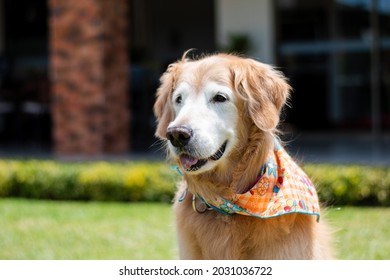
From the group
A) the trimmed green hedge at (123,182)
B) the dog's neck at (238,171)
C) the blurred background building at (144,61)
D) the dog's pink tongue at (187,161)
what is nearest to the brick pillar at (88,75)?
the blurred background building at (144,61)

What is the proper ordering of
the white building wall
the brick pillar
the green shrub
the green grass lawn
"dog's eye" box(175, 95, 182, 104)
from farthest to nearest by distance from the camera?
the white building wall
the brick pillar
the green shrub
the green grass lawn
"dog's eye" box(175, 95, 182, 104)

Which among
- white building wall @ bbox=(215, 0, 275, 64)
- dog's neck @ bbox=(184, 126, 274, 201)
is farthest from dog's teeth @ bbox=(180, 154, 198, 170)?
white building wall @ bbox=(215, 0, 275, 64)

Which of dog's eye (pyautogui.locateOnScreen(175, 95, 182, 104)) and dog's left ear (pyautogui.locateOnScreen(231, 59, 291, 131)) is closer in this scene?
dog's left ear (pyautogui.locateOnScreen(231, 59, 291, 131))

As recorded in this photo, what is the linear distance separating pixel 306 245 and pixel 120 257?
242cm

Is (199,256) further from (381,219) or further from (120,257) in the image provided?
(381,219)

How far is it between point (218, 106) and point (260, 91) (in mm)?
233

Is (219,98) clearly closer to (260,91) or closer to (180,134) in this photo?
(260,91)

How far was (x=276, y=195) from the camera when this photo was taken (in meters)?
3.19

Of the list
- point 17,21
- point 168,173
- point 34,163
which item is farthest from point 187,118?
point 17,21

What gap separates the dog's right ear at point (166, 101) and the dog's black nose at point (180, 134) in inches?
16.1

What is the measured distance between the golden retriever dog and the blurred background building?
23.2 ft

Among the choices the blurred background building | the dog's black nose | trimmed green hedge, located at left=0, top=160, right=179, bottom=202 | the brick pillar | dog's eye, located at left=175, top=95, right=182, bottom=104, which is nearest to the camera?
the dog's black nose

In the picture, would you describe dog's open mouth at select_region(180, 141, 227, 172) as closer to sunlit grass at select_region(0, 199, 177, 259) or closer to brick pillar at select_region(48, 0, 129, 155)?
sunlit grass at select_region(0, 199, 177, 259)

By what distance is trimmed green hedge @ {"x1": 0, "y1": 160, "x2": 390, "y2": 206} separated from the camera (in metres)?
7.15
